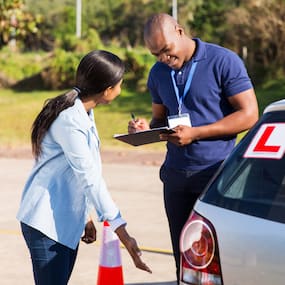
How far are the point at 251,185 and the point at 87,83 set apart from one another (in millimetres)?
1021

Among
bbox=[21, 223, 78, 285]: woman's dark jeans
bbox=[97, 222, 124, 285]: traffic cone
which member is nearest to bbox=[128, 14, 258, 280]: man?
bbox=[97, 222, 124, 285]: traffic cone

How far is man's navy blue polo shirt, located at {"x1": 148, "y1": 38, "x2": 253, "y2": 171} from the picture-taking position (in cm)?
440

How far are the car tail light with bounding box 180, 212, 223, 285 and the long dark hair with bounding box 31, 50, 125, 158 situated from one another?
87 centimetres

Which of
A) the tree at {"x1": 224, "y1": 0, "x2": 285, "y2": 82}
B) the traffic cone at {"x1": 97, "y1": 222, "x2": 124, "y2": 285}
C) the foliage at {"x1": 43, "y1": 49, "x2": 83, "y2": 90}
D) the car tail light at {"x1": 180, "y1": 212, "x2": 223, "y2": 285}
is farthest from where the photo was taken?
the foliage at {"x1": 43, "y1": 49, "x2": 83, "y2": 90}

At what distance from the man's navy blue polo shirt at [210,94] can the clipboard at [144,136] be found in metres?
0.17

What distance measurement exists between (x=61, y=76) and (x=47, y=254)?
26.7 meters

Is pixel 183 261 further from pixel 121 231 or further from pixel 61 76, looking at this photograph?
pixel 61 76

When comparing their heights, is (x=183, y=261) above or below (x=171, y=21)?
below

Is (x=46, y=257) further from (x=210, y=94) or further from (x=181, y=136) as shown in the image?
(x=210, y=94)

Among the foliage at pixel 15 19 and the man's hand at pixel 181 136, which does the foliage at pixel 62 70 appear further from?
the man's hand at pixel 181 136

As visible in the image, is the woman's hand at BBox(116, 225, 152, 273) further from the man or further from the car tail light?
the man

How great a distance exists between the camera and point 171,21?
4.37 metres

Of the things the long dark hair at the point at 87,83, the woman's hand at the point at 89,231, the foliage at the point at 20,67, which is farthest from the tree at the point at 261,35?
the long dark hair at the point at 87,83

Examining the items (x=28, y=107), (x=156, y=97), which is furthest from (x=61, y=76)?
(x=156, y=97)
